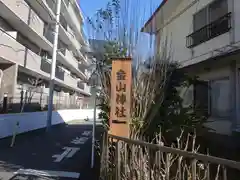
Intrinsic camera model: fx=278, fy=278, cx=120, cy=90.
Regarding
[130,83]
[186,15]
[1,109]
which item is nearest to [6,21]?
[1,109]

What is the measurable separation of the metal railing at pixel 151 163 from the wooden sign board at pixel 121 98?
0.25 m

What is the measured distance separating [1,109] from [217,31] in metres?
10.7

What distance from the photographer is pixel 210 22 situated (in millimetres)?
11094

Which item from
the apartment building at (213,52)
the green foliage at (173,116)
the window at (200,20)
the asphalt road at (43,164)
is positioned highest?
the window at (200,20)

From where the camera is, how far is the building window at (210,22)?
10.2 meters

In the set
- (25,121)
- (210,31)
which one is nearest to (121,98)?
(210,31)

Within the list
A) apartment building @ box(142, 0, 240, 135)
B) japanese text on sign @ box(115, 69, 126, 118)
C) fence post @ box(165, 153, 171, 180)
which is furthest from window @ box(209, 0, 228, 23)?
fence post @ box(165, 153, 171, 180)

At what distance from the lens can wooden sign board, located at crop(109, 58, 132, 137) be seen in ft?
15.9

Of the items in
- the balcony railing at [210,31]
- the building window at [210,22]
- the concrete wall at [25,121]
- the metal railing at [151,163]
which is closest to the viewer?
the metal railing at [151,163]

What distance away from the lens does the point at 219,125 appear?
1049 centimetres

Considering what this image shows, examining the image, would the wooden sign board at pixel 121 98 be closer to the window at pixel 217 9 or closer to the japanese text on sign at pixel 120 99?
the japanese text on sign at pixel 120 99

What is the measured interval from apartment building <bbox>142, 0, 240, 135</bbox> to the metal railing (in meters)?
4.84

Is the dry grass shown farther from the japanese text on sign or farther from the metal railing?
the japanese text on sign

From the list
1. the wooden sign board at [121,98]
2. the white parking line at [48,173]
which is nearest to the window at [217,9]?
the wooden sign board at [121,98]
